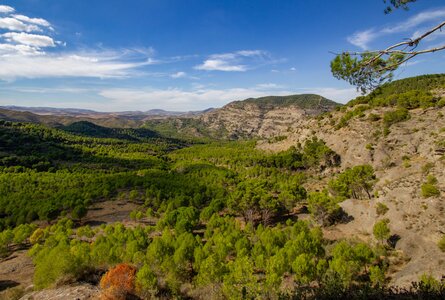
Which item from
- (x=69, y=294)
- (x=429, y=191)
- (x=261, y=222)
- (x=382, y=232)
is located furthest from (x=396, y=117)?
(x=69, y=294)

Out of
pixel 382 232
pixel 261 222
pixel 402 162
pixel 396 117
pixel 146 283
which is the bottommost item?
pixel 261 222

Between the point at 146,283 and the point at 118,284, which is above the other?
the point at 118,284

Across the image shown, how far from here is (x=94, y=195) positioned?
8219 centimetres

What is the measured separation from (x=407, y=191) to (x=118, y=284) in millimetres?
42452

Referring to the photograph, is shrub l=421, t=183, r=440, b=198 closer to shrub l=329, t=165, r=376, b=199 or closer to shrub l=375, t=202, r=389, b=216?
shrub l=375, t=202, r=389, b=216

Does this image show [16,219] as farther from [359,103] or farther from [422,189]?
[359,103]

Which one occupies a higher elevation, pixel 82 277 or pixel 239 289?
pixel 239 289

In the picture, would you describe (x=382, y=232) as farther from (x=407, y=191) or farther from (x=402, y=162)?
(x=402, y=162)

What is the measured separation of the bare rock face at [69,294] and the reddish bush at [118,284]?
94cm

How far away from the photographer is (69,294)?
21.5 m

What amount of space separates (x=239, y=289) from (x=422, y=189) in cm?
3327

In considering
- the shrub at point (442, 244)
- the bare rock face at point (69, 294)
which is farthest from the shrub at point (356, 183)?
the bare rock face at point (69, 294)

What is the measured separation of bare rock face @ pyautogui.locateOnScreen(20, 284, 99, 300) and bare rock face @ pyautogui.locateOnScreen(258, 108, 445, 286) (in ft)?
96.2

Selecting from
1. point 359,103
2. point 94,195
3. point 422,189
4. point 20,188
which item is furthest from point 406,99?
point 20,188
